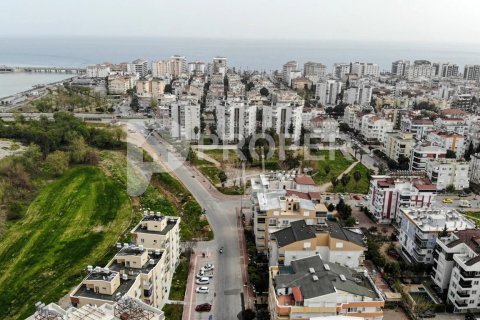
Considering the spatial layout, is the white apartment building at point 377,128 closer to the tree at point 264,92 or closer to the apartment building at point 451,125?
the apartment building at point 451,125

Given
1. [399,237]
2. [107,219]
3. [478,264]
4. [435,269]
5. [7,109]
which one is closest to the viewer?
[478,264]

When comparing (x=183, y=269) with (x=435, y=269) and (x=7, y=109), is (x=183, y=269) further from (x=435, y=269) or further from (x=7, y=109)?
(x=7, y=109)

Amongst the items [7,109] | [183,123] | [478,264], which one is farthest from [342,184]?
[7,109]

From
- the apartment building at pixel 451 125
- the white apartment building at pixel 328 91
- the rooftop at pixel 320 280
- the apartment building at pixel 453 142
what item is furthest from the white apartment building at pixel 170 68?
the rooftop at pixel 320 280

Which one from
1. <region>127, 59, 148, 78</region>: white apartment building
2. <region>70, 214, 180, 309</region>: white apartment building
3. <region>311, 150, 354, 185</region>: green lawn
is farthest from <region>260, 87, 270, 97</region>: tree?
<region>70, 214, 180, 309</region>: white apartment building

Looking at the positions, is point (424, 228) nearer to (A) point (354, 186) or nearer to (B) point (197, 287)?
(B) point (197, 287)

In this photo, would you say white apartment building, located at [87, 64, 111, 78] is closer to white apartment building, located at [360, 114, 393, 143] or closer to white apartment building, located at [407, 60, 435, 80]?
white apartment building, located at [360, 114, 393, 143]
